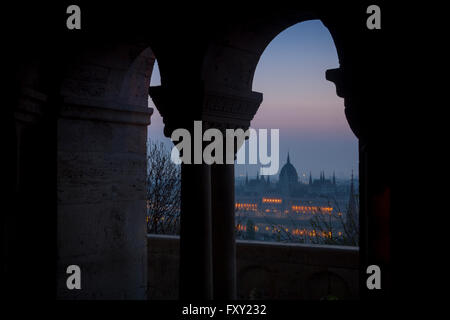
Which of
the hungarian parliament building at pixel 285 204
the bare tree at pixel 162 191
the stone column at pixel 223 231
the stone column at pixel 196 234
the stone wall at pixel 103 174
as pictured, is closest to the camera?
the stone column at pixel 196 234

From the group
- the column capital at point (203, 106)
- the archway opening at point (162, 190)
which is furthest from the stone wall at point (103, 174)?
the archway opening at point (162, 190)

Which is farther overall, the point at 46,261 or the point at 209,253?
the point at 46,261

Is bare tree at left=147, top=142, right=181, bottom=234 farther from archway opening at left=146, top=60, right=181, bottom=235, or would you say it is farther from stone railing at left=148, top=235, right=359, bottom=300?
stone railing at left=148, top=235, right=359, bottom=300

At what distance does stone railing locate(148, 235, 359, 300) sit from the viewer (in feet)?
14.2

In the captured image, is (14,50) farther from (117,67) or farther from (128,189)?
(128,189)

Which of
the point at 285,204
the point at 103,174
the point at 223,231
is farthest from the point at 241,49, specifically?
the point at 285,204

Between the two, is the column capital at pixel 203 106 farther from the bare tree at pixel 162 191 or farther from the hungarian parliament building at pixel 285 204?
the bare tree at pixel 162 191

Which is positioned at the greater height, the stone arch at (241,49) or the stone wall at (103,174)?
the stone arch at (241,49)

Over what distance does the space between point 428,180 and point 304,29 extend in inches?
888

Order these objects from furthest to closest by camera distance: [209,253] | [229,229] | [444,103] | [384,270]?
[229,229]
[209,253]
[384,270]
[444,103]

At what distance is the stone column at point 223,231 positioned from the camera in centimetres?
345

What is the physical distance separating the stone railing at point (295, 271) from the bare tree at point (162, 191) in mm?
6730
